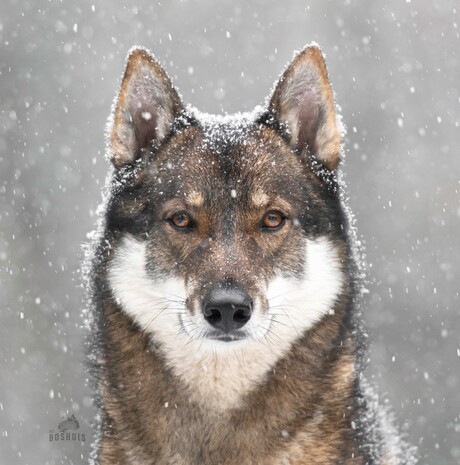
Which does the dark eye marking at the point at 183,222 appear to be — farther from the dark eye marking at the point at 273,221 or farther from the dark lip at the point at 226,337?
the dark lip at the point at 226,337

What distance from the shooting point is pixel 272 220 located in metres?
5.27

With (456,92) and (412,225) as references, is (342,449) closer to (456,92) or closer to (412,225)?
(412,225)

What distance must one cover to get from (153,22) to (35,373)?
9048 millimetres

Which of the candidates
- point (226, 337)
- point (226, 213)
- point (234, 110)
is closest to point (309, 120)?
point (226, 213)

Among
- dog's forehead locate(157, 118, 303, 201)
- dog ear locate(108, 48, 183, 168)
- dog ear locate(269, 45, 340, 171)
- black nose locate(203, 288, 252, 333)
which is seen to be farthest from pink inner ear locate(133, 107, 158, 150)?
black nose locate(203, 288, 252, 333)

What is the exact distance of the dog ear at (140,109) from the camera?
539cm

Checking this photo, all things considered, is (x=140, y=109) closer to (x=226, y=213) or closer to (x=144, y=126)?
(x=144, y=126)

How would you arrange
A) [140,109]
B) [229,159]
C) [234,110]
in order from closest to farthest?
1. [229,159]
2. [140,109]
3. [234,110]

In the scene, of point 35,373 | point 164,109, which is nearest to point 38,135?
point 35,373

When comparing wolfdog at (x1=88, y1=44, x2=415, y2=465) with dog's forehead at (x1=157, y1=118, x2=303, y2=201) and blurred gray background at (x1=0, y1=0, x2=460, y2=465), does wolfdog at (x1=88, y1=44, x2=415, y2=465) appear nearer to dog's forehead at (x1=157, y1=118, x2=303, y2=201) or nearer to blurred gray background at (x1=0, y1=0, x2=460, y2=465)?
dog's forehead at (x1=157, y1=118, x2=303, y2=201)

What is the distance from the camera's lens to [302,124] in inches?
221

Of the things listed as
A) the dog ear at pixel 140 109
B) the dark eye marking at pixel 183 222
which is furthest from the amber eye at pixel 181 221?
the dog ear at pixel 140 109

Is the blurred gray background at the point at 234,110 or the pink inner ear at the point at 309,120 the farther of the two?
A: the blurred gray background at the point at 234,110

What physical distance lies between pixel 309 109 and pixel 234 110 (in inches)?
471
